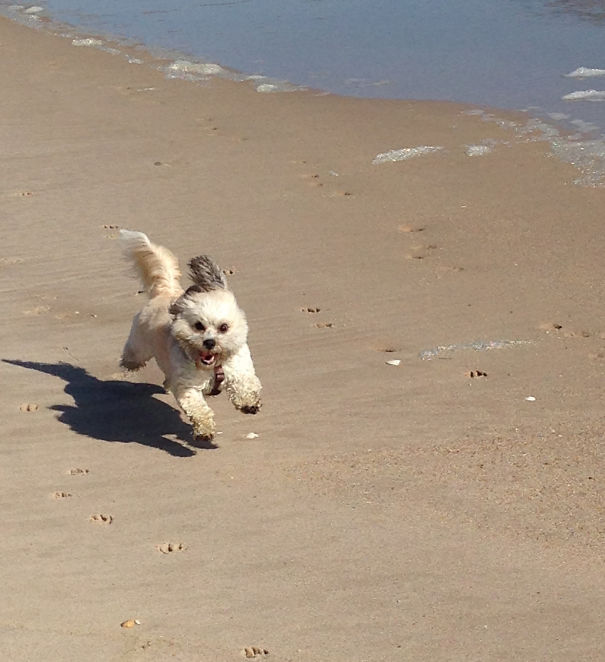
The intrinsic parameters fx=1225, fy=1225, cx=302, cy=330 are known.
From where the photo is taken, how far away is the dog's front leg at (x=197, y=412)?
257 inches

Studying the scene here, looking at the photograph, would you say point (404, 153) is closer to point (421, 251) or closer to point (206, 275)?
point (421, 251)

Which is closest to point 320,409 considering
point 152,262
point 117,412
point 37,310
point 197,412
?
point 197,412

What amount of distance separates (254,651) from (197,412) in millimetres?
2103

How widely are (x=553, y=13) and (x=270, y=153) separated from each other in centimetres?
770

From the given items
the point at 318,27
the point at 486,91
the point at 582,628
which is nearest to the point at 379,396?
the point at 582,628

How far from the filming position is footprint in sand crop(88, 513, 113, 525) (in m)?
5.82

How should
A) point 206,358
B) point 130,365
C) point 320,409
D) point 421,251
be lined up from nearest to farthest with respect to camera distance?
point 206,358 → point 320,409 → point 130,365 → point 421,251

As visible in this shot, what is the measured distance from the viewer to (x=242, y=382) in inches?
261

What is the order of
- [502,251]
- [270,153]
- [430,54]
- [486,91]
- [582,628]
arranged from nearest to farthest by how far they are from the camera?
[582,628] < [502,251] < [270,153] < [486,91] < [430,54]

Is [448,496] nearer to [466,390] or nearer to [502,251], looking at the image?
[466,390]

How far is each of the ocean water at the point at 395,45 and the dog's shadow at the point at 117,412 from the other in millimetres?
5944

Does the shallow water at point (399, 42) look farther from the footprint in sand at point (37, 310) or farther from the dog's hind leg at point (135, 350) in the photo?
the dog's hind leg at point (135, 350)

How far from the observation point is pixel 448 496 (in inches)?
231

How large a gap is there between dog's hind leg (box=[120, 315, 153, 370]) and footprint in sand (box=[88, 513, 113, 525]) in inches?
60.6
